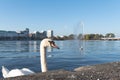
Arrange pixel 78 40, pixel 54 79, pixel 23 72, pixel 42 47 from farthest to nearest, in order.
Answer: pixel 78 40 → pixel 42 47 → pixel 23 72 → pixel 54 79

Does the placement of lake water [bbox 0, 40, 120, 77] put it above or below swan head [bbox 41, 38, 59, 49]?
below

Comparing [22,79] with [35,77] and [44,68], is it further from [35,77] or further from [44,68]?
[44,68]

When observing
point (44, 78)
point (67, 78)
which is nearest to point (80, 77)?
point (67, 78)

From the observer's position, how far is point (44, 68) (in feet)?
37.2

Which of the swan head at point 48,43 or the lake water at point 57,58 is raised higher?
the swan head at point 48,43

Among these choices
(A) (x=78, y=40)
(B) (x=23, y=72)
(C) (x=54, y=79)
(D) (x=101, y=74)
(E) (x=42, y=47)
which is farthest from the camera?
(A) (x=78, y=40)

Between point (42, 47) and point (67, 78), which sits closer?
point (67, 78)

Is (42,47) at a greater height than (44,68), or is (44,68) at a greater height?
(42,47)

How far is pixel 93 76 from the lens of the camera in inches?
286

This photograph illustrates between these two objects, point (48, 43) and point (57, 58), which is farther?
point (57, 58)

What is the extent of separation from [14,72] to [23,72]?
449 millimetres

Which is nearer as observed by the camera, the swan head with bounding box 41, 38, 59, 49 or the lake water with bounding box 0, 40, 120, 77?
the swan head with bounding box 41, 38, 59, 49

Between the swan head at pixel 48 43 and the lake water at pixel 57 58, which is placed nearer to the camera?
the swan head at pixel 48 43

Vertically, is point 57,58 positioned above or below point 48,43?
below
